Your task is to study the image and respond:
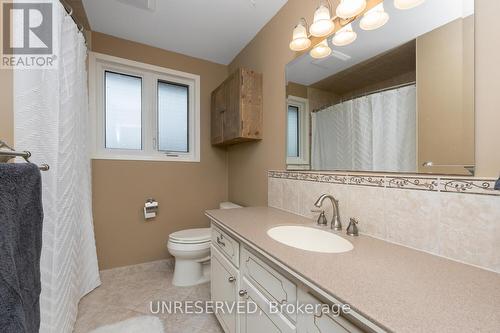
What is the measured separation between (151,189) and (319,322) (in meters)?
2.10

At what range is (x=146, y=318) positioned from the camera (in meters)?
1.53

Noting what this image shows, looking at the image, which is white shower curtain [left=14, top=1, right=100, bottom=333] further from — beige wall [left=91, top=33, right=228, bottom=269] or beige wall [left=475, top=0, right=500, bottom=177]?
beige wall [left=475, top=0, right=500, bottom=177]

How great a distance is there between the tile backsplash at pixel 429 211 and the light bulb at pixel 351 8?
2.78 ft

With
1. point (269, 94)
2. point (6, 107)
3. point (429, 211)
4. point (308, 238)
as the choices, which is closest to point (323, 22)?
point (269, 94)

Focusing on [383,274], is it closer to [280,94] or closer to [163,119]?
[280,94]

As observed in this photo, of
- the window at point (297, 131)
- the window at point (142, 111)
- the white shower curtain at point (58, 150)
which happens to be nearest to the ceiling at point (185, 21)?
the window at point (142, 111)

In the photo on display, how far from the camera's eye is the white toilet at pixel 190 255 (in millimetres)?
1889

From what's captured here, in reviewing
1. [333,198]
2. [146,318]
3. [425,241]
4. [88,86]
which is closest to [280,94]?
[333,198]

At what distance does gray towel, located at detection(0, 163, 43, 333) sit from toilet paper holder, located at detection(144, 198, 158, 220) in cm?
147

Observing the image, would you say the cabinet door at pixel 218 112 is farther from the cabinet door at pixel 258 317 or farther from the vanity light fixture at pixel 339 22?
the cabinet door at pixel 258 317

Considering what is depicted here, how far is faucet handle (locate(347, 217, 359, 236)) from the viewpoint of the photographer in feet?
3.40

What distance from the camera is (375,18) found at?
106cm

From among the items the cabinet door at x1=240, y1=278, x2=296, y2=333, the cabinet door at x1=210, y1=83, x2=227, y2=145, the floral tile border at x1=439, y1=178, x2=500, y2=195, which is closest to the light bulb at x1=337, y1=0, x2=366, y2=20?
the floral tile border at x1=439, y1=178, x2=500, y2=195

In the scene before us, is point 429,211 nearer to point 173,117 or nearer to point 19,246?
point 19,246
